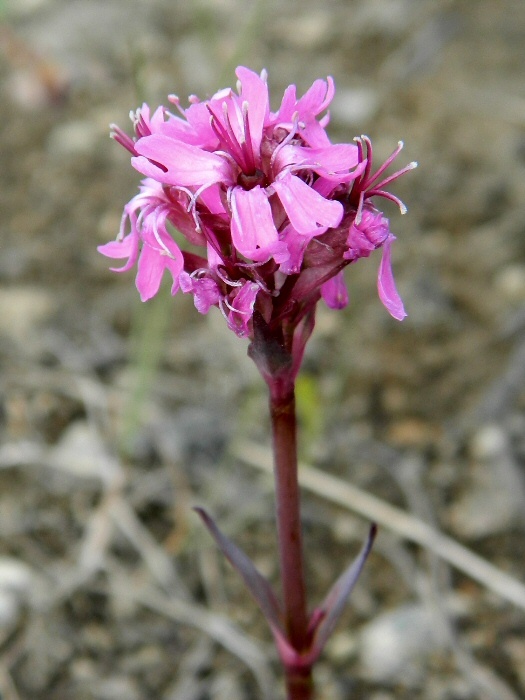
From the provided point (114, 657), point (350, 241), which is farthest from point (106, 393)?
point (350, 241)

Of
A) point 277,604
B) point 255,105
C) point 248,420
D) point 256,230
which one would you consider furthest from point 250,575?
point 248,420

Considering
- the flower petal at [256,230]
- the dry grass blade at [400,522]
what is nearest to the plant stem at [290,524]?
the flower petal at [256,230]

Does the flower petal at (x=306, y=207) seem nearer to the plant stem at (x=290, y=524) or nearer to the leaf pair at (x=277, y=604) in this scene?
the plant stem at (x=290, y=524)

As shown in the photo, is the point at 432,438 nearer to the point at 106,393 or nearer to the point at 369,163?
the point at 106,393

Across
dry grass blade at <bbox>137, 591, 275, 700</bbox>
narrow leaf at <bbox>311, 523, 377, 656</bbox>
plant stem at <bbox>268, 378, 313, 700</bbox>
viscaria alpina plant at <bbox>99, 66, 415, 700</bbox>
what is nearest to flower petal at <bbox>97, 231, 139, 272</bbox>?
viscaria alpina plant at <bbox>99, 66, 415, 700</bbox>

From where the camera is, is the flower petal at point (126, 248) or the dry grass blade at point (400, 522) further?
the dry grass blade at point (400, 522)

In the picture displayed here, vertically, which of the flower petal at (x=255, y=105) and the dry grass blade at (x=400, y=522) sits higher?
the flower petal at (x=255, y=105)

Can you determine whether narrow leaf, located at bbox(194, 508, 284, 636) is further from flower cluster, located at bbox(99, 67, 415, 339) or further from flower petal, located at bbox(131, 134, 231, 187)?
flower petal, located at bbox(131, 134, 231, 187)
